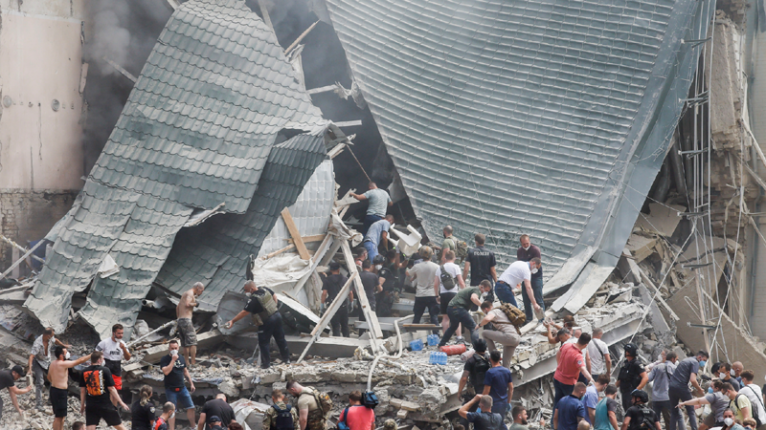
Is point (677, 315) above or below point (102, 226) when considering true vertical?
below

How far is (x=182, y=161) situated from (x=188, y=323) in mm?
3286

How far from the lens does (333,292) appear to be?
12.9m

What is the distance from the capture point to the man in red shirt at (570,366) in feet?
32.5

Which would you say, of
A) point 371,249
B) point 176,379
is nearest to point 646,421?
point 176,379

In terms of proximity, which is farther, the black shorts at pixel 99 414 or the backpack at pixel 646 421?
the black shorts at pixel 99 414

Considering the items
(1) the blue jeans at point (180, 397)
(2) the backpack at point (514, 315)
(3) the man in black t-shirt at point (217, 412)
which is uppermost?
(2) the backpack at point (514, 315)

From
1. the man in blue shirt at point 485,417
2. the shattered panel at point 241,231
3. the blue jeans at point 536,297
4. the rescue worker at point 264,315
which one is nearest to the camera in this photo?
the man in blue shirt at point 485,417

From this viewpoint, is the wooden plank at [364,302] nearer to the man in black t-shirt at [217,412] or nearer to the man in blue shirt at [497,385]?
the man in blue shirt at [497,385]

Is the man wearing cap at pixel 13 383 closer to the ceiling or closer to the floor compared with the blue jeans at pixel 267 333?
closer to the floor

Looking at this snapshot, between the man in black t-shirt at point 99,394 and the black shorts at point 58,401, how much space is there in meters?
0.46

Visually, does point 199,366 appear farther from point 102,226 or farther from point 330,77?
point 330,77

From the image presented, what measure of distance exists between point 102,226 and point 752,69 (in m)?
14.0

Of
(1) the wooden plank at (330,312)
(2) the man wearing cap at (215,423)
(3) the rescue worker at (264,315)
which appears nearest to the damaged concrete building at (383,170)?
(1) the wooden plank at (330,312)

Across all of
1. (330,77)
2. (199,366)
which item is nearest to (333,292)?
(199,366)
